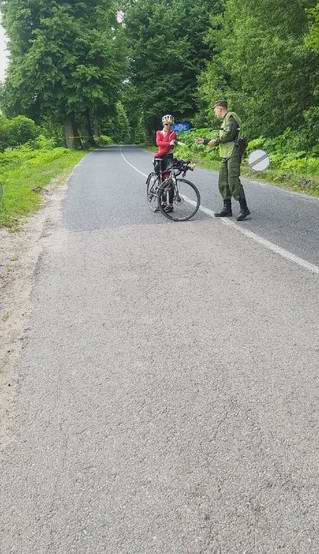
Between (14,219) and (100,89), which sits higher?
(100,89)

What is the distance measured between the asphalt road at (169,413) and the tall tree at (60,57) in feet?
120

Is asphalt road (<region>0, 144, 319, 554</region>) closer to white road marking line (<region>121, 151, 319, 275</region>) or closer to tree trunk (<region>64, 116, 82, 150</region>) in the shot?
white road marking line (<region>121, 151, 319, 275</region>)

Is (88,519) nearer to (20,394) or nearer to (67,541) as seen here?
(67,541)

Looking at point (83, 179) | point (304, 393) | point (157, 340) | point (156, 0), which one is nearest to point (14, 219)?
point (157, 340)

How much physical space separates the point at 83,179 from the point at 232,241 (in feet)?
39.0

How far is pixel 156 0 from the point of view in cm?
4447

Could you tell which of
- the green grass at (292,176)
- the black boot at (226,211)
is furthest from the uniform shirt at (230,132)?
the green grass at (292,176)

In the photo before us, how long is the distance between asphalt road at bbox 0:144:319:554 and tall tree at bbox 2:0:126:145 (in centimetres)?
3644

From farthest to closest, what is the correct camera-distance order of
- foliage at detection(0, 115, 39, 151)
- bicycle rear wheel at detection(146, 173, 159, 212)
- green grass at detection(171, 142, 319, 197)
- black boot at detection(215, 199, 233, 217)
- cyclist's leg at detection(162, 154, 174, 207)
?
foliage at detection(0, 115, 39, 151)
green grass at detection(171, 142, 319, 197)
bicycle rear wheel at detection(146, 173, 159, 212)
cyclist's leg at detection(162, 154, 174, 207)
black boot at detection(215, 199, 233, 217)

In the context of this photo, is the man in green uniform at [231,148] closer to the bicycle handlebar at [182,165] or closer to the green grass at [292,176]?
the bicycle handlebar at [182,165]

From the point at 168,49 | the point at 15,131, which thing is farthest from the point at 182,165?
the point at 168,49

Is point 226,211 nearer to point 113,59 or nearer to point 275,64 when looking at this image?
point 275,64

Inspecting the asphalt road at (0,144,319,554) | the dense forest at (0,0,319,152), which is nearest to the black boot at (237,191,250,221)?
the asphalt road at (0,144,319,554)

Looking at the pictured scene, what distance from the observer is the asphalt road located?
6.69 feet
